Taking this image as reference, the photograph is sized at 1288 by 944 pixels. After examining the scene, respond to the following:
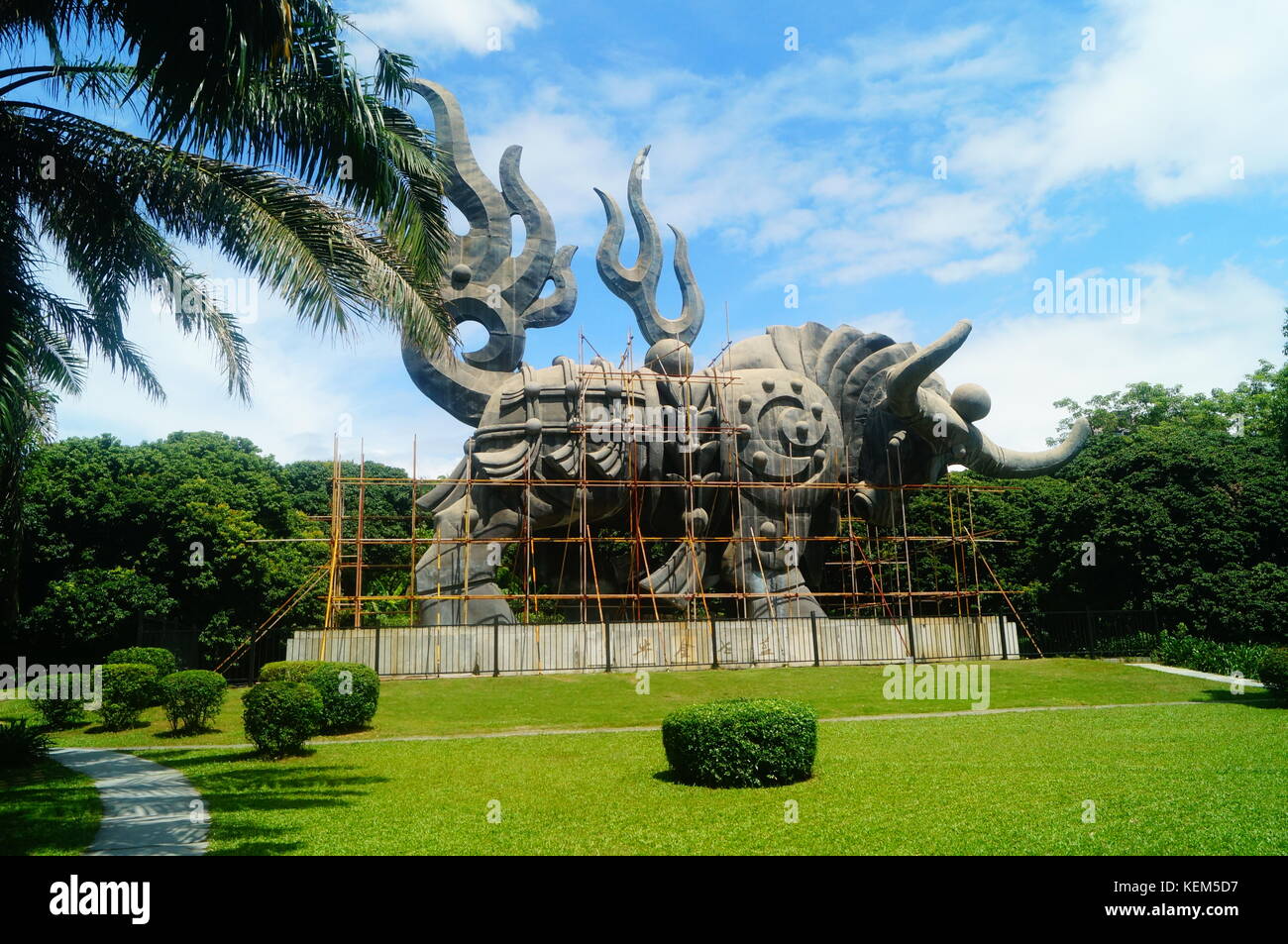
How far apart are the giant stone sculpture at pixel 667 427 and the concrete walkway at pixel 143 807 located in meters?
8.51

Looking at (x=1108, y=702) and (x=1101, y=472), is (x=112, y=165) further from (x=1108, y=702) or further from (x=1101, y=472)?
(x=1101, y=472)

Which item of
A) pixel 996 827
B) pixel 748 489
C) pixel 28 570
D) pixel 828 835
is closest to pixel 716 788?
pixel 828 835

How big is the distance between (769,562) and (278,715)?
42.4 feet

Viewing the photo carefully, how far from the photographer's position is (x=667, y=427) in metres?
22.4

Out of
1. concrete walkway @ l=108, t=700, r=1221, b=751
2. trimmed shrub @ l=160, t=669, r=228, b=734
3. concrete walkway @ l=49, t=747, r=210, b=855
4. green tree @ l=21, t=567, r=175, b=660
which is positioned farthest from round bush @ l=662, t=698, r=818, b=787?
green tree @ l=21, t=567, r=175, b=660

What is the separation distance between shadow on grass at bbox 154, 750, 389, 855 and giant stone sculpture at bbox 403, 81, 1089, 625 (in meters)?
8.30

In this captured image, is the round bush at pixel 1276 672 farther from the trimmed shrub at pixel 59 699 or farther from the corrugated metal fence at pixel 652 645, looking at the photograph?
the trimmed shrub at pixel 59 699

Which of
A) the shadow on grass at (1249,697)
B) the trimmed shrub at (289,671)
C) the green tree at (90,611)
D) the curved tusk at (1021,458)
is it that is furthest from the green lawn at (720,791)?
the green tree at (90,611)

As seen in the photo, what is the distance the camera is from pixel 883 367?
943 inches

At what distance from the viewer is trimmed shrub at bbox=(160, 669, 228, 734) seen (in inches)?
550

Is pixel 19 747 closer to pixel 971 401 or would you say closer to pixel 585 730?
pixel 585 730

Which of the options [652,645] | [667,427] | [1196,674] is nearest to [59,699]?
[652,645]

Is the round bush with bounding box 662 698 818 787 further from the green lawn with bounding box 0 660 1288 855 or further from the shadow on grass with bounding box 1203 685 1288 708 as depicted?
the shadow on grass with bounding box 1203 685 1288 708

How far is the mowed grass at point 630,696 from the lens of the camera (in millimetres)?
14516
